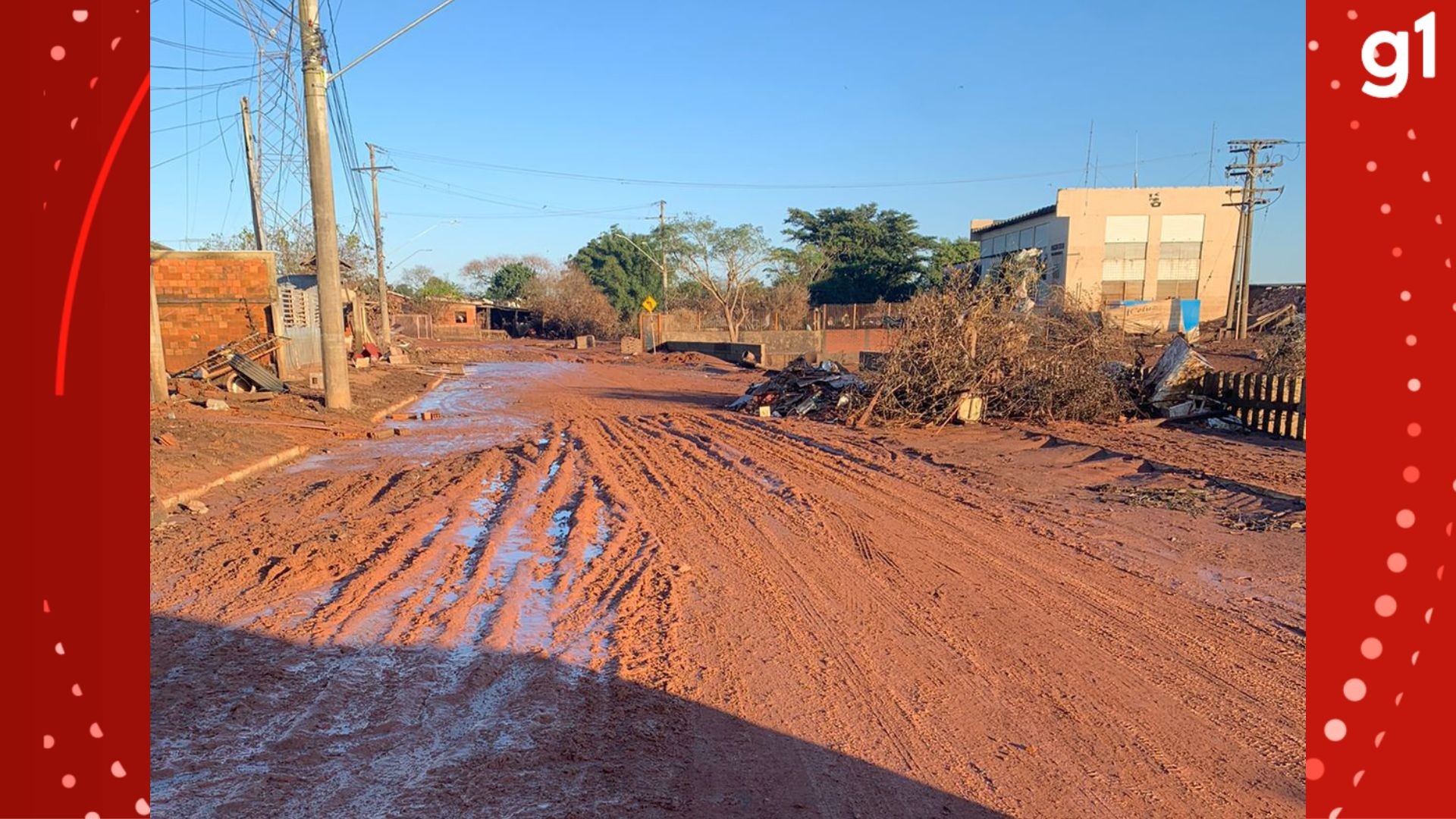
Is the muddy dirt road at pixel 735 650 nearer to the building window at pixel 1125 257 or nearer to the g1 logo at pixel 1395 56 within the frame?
the g1 logo at pixel 1395 56

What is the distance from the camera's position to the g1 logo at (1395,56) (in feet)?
3.94

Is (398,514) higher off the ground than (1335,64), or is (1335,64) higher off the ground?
(1335,64)

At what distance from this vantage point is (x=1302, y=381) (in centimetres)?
1231

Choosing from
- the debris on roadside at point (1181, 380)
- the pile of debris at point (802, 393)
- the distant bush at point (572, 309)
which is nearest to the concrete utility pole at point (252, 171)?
the pile of debris at point (802, 393)

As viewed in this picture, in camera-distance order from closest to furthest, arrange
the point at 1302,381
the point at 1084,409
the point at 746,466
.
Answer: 1. the point at 746,466
2. the point at 1302,381
3. the point at 1084,409

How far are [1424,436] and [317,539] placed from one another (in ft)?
24.1

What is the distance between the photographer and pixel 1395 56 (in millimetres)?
1210

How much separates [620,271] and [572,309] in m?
15.1

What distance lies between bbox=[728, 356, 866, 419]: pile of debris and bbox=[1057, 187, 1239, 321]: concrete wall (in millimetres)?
29800

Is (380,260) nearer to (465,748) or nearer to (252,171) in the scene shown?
(252,171)

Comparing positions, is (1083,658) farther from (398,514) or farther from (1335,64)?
(398,514)

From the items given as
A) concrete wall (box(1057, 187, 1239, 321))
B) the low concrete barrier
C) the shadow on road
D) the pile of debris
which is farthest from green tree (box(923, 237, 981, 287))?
the shadow on road
